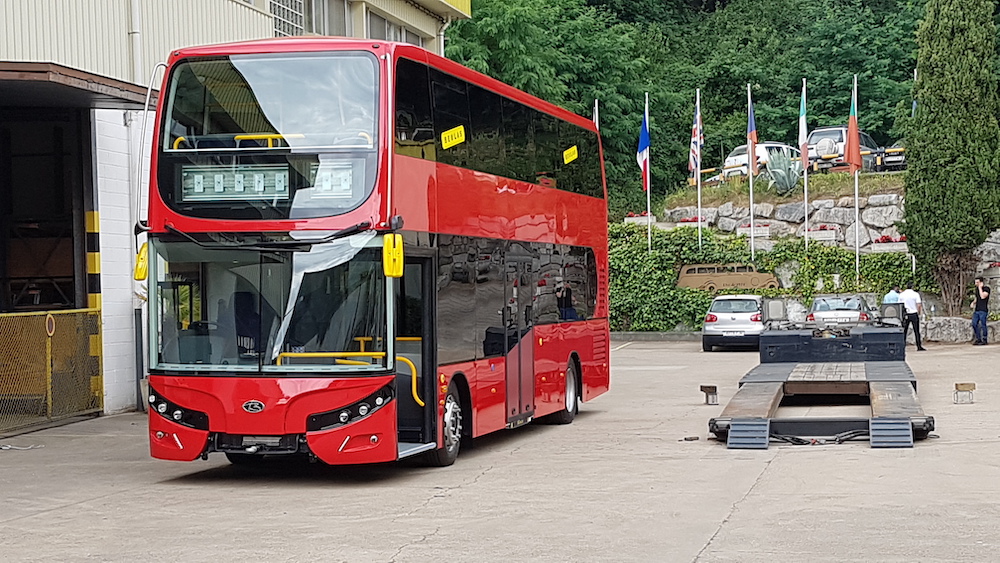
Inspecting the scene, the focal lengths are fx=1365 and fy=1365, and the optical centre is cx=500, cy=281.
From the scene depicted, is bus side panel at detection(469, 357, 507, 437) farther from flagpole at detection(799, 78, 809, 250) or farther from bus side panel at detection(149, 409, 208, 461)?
flagpole at detection(799, 78, 809, 250)

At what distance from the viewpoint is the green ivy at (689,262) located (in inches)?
1549

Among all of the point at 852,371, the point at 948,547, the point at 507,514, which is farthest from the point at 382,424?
the point at 852,371

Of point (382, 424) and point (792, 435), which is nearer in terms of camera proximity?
point (382, 424)

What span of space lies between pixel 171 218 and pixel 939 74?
2906cm

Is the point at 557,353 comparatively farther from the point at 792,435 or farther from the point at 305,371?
the point at 305,371

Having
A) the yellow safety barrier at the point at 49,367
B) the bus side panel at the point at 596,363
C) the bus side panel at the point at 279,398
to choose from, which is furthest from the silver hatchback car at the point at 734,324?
the bus side panel at the point at 279,398

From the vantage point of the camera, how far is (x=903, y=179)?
39.0 metres

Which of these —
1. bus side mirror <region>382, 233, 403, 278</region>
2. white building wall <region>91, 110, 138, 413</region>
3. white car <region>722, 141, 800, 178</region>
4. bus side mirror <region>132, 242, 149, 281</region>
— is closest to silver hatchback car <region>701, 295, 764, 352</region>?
white car <region>722, 141, 800, 178</region>

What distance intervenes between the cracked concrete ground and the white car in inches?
1128

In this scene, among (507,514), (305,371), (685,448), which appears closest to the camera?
(507,514)

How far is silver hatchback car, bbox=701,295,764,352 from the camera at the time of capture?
35.1 metres

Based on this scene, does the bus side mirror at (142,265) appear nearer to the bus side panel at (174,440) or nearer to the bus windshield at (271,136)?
the bus windshield at (271,136)

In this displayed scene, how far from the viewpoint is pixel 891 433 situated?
14602 mm

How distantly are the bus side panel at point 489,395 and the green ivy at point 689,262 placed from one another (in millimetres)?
25261
